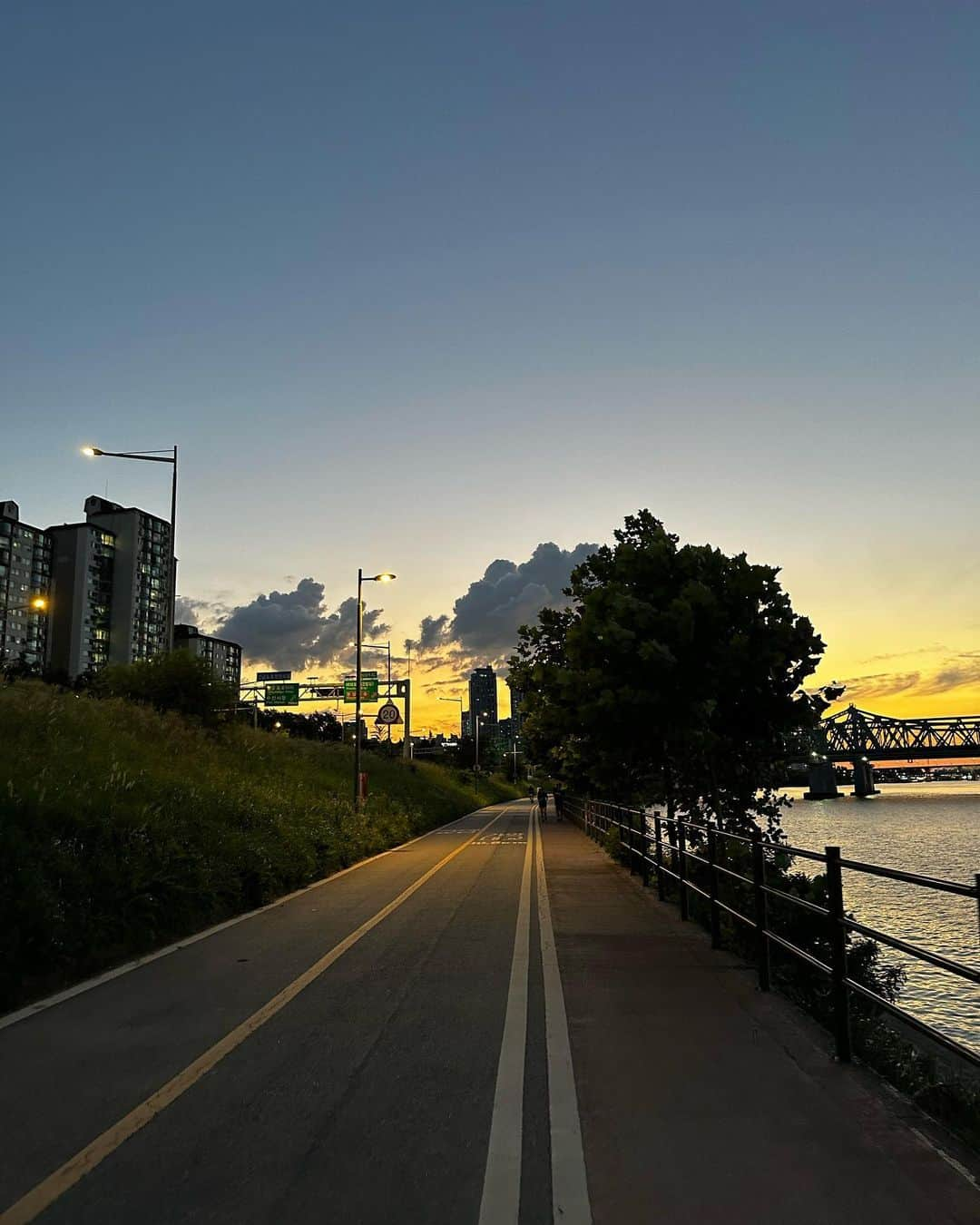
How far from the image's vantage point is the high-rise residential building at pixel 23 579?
493 feet

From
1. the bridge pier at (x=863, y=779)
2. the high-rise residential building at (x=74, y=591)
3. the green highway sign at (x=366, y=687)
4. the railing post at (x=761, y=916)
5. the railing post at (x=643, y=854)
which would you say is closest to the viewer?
the railing post at (x=761, y=916)

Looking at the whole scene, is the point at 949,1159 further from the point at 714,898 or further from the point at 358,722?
the point at 358,722

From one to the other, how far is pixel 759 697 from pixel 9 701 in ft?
50.0

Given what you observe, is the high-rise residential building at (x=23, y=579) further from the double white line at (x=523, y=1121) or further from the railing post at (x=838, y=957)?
the railing post at (x=838, y=957)

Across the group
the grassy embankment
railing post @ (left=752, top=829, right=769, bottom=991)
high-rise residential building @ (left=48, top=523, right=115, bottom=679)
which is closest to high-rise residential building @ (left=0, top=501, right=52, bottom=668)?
high-rise residential building @ (left=48, top=523, right=115, bottom=679)

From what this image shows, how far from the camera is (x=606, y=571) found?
802 inches

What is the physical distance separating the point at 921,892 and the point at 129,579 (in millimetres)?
165200

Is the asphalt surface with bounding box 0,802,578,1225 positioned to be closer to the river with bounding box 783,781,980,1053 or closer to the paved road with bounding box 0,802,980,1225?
the paved road with bounding box 0,802,980,1225

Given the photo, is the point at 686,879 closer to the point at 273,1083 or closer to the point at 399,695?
the point at 273,1083

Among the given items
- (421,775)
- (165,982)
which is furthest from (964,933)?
(421,775)

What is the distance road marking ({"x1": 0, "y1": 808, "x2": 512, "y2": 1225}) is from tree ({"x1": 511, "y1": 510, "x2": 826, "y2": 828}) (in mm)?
7693

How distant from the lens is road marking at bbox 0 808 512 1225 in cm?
415

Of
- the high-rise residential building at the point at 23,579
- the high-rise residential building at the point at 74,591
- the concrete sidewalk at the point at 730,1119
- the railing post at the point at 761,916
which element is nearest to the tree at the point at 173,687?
the concrete sidewalk at the point at 730,1119

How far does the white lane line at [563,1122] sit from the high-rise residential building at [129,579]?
173759mm
